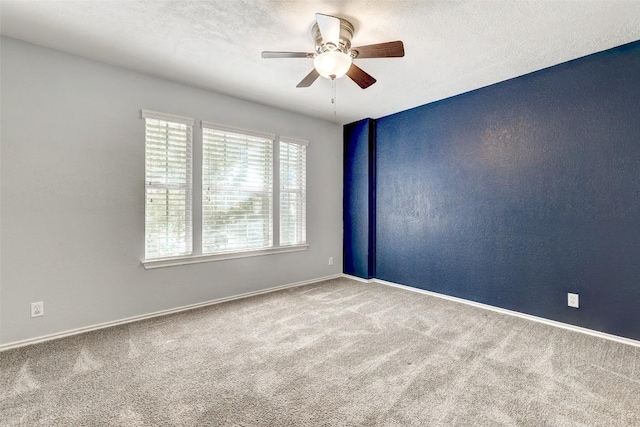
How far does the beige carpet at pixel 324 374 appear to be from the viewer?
1690mm

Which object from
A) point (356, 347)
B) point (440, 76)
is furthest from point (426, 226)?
point (356, 347)

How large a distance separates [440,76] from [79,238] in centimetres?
388

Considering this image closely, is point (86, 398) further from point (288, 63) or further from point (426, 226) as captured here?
point (426, 226)

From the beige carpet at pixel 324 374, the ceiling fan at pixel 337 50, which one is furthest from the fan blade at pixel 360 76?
the beige carpet at pixel 324 374

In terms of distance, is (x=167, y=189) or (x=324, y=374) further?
(x=167, y=189)

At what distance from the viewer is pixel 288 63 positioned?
288 centimetres

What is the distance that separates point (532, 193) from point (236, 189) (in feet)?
10.9

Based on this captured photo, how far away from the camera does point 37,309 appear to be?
2545 mm

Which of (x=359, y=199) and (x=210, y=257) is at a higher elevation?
(x=359, y=199)

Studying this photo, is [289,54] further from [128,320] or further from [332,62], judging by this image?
[128,320]

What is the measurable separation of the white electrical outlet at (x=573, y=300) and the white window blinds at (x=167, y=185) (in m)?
3.92

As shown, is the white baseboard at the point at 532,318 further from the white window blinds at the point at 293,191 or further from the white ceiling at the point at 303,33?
the white ceiling at the point at 303,33

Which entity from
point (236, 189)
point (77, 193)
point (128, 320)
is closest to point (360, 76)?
point (236, 189)

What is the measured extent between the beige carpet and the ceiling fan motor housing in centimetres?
234
